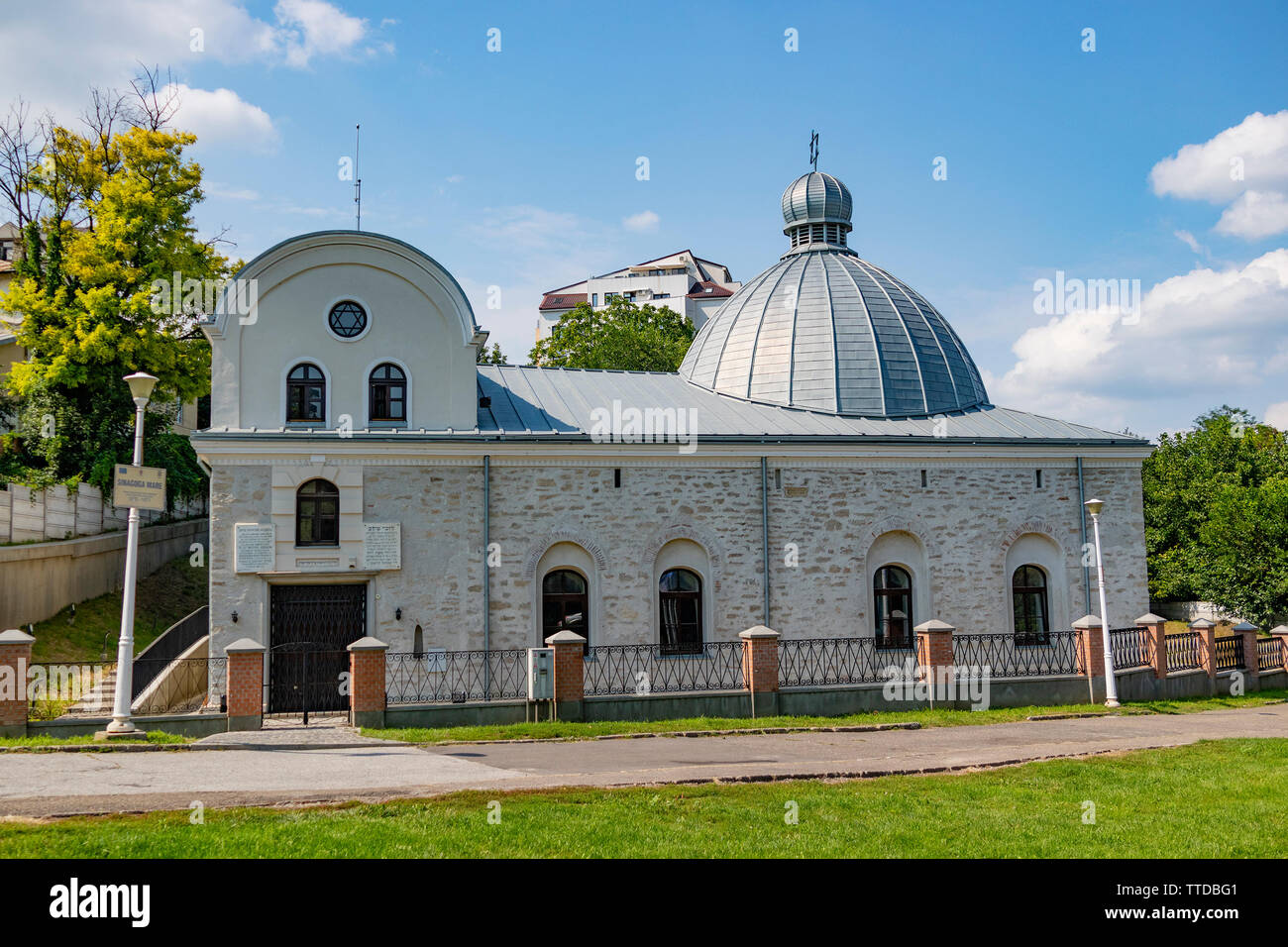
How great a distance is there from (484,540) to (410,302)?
196 inches

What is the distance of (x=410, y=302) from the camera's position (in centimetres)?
1978

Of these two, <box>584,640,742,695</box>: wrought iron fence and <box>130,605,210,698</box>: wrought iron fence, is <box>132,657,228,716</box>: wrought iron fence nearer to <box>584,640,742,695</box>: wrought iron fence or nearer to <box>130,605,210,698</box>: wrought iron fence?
<box>130,605,210,698</box>: wrought iron fence

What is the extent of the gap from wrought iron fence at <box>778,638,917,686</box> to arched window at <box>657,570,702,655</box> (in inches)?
73.5

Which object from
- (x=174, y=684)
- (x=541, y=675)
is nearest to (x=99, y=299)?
(x=174, y=684)

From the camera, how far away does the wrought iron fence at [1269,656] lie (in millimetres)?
22641

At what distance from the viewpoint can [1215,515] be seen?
32188mm

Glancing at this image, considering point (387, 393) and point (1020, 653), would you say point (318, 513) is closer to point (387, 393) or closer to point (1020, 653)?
point (387, 393)

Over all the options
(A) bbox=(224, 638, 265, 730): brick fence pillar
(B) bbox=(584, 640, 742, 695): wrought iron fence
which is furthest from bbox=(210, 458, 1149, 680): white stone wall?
(A) bbox=(224, 638, 265, 730): brick fence pillar

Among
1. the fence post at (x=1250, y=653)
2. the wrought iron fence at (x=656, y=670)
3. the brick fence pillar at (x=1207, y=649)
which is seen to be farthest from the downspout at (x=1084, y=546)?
the wrought iron fence at (x=656, y=670)

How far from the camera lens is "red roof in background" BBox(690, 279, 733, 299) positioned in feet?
265

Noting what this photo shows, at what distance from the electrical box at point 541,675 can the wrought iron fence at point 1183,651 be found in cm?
1331

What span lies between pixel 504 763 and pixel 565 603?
7610 mm
